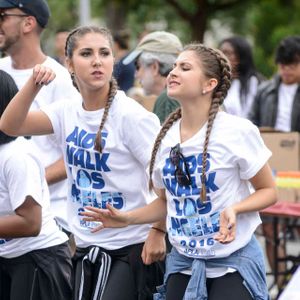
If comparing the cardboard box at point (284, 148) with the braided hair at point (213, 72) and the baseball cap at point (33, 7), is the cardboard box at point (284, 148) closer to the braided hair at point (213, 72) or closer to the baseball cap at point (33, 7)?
the baseball cap at point (33, 7)

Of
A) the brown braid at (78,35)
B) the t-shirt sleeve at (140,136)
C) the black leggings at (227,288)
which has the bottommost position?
the black leggings at (227,288)

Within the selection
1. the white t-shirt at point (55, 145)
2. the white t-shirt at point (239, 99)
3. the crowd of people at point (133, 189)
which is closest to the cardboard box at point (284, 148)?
the white t-shirt at point (239, 99)

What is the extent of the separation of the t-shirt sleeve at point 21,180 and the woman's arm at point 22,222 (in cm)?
3

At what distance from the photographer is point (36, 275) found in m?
5.40

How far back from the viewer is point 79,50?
5562 millimetres

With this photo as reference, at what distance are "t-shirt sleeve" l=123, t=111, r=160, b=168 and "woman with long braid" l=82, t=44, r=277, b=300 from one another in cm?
21

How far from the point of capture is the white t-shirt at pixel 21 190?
521cm

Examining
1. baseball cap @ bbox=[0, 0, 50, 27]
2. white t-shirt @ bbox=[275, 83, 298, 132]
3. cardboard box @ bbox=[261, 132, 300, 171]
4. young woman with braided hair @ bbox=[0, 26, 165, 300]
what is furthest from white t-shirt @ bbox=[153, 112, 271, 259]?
white t-shirt @ bbox=[275, 83, 298, 132]

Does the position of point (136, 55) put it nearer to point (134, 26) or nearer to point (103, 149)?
point (103, 149)

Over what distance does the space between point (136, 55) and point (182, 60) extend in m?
1.98

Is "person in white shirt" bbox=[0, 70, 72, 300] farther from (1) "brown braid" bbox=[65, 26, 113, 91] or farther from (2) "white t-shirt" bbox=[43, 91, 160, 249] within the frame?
(1) "brown braid" bbox=[65, 26, 113, 91]

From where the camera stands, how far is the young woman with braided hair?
5355 mm

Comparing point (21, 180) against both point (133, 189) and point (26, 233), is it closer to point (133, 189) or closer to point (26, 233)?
point (26, 233)

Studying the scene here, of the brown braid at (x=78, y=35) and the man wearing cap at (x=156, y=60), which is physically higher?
the brown braid at (x=78, y=35)
